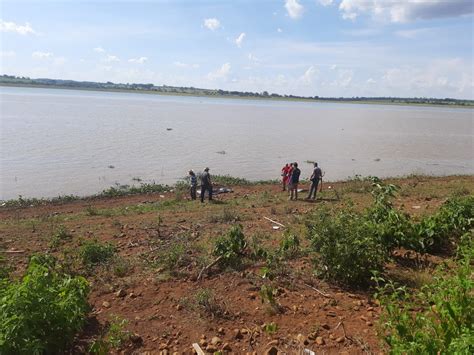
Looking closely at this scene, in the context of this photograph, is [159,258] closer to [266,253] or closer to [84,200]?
[266,253]

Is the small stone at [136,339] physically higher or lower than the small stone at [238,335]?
lower

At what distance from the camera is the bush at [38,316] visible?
13.8 feet

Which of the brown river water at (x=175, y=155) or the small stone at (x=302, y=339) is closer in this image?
the small stone at (x=302, y=339)

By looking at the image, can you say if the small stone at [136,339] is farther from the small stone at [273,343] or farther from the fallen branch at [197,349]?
the small stone at [273,343]

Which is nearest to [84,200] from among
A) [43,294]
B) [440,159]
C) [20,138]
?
[43,294]

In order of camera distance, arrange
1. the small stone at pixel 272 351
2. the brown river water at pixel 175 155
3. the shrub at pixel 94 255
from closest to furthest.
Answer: the small stone at pixel 272 351
the shrub at pixel 94 255
the brown river water at pixel 175 155

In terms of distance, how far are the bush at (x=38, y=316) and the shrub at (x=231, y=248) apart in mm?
2885

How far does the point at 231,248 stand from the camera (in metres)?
7.82

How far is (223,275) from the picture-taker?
723 cm

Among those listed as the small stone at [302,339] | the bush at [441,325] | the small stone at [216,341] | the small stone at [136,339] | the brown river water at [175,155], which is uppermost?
the bush at [441,325]

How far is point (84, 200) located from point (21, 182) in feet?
20.9

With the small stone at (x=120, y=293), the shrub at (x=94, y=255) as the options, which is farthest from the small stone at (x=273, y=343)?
the shrub at (x=94, y=255)

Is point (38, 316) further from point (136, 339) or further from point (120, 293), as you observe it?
point (120, 293)

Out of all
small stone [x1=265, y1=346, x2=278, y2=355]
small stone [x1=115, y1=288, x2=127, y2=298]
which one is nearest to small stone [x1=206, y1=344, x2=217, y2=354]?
small stone [x1=265, y1=346, x2=278, y2=355]
